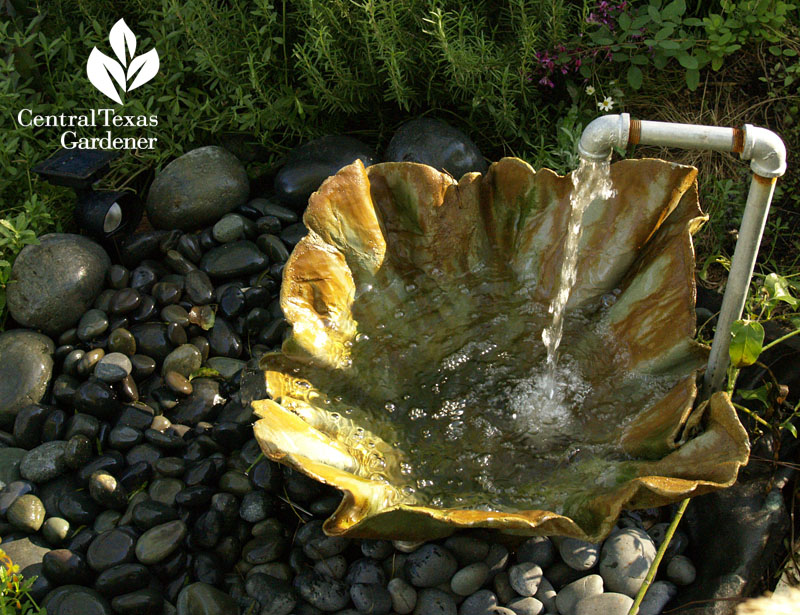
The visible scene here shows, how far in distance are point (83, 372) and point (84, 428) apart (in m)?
0.29

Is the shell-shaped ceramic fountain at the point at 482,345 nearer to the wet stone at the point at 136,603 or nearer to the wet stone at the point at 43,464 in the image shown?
the wet stone at the point at 136,603

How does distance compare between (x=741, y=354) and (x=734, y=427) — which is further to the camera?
(x=741, y=354)

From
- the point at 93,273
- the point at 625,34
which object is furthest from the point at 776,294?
the point at 93,273

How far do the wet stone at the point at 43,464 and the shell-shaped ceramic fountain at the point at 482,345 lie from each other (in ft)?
2.94

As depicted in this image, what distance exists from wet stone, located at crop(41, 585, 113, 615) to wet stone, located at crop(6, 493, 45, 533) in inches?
13.8

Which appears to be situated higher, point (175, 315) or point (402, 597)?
point (175, 315)

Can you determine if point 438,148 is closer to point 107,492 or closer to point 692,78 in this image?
point 692,78

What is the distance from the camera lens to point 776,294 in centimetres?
219

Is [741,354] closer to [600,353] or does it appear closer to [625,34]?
[600,353]

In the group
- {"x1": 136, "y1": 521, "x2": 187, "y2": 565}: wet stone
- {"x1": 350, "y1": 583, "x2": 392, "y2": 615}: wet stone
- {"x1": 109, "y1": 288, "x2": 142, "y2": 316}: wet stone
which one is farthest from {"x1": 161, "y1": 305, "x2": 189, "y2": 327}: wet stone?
{"x1": 350, "y1": 583, "x2": 392, "y2": 615}: wet stone

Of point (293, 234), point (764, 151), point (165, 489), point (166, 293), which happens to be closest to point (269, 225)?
point (293, 234)

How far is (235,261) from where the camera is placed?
3.23 metres

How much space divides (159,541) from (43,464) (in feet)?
1.95

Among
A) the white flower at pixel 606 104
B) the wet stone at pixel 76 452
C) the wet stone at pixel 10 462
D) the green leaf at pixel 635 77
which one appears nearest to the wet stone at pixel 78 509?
the wet stone at pixel 76 452
